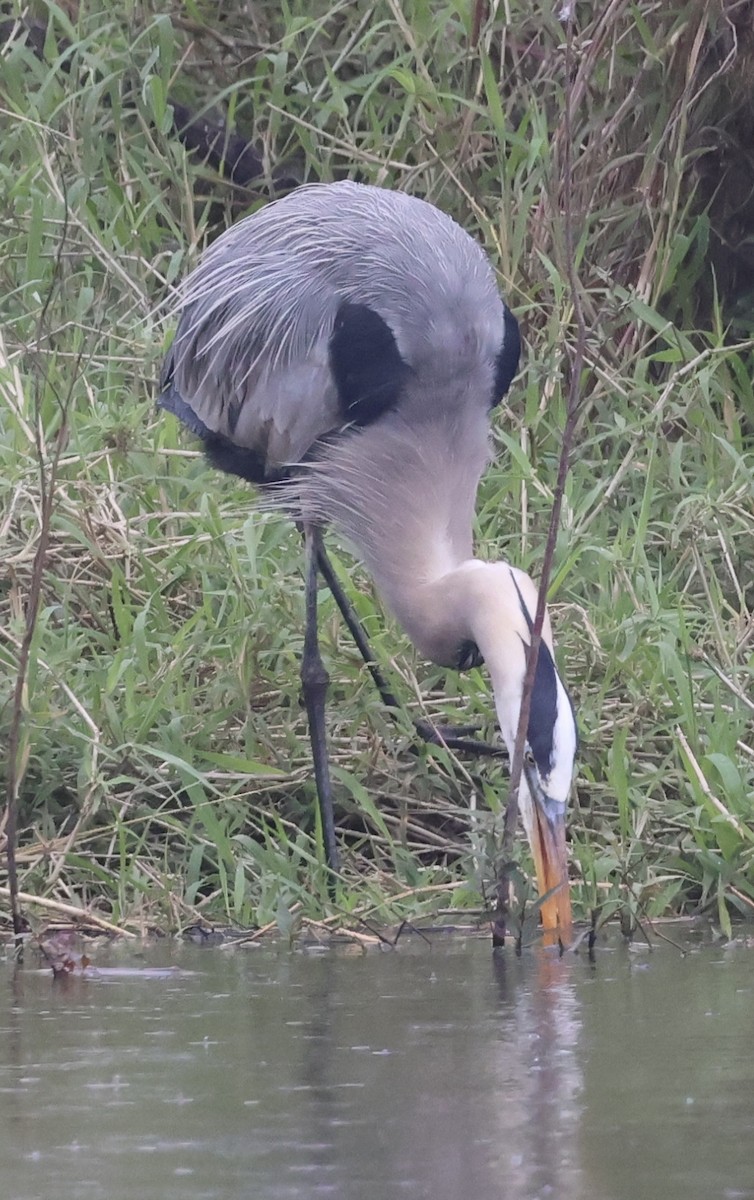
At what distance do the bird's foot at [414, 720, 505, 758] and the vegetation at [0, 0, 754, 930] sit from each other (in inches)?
2.0

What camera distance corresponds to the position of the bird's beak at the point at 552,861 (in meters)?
4.04

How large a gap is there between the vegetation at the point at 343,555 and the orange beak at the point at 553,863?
11cm

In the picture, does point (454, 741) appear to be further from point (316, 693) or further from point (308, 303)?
point (308, 303)

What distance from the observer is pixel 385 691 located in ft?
17.0

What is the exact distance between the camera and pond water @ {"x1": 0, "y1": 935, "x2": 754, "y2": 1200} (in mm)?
2422

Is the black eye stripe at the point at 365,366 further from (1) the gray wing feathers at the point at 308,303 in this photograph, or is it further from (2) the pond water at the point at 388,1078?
(2) the pond water at the point at 388,1078

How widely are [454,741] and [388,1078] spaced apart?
199 cm

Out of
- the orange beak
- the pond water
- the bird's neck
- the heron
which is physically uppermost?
the heron

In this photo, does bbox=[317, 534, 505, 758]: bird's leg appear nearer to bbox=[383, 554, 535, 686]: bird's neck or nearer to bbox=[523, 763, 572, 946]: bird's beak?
bbox=[383, 554, 535, 686]: bird's neck

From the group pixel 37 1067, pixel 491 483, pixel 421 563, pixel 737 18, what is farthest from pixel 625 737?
pixel 737 18

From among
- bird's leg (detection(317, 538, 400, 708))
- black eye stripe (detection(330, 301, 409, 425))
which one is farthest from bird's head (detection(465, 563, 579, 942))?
black eye stripe (detection(330, 301, 409, 425))

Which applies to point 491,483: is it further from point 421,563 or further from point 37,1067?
point 37,1067

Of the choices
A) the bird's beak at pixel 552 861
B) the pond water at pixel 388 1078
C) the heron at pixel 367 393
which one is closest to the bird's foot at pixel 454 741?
the heron at pixel 367 393

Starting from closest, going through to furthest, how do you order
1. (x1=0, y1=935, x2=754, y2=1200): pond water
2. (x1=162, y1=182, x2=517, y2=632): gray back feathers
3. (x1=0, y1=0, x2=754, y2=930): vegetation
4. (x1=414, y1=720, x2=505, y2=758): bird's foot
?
(x1=0, y1=935, x2=754, y2=1200): pond water
(x1=0, y1=0, x2=754, y2=930): vegetation
(x1=414, y1=720, x2=505, y2=758): bird's foot
(x1=162, y1=182, x2=517, y2=632): gray back feathers
